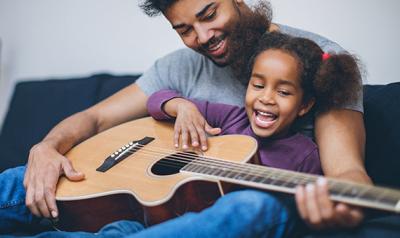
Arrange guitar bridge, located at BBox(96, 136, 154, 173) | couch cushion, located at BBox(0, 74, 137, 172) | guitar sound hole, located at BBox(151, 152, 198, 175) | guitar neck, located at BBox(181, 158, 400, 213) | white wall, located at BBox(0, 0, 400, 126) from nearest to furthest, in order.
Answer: guitar neck, located at BBox(181, 158, 400, 213) < guitar sound hole, located at BBox(151, 152, 198, 175) < guitar bridge, located at BBox(96, 136, 154, 173) < white wall, located at BBox(0, 0, 400, 126) < couch cushion, located at BBox(0, 74, 137, 172)

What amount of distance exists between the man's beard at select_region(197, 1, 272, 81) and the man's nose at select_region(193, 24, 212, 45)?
2 centimetres

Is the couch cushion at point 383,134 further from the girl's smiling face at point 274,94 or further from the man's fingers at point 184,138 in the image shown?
the man's fingers at point 184,138

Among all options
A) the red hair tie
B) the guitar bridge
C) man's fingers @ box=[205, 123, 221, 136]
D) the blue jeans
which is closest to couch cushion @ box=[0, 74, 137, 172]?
the guitar bridge

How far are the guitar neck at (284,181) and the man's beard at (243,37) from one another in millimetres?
402

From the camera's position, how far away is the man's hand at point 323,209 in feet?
2.60

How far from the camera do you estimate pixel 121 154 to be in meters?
1.29

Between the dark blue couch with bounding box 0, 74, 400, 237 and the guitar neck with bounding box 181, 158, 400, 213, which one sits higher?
the guitar neck with bounding box 181, 158, 400, 213

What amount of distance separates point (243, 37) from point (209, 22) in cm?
12

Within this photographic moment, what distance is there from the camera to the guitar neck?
74 cm

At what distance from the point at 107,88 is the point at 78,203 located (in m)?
0.89

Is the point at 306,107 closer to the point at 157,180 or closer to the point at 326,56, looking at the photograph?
the point at 326,56

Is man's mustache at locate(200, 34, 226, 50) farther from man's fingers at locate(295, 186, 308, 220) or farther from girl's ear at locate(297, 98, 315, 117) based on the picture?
man's fingers at locate(295, 186, 308, 220)

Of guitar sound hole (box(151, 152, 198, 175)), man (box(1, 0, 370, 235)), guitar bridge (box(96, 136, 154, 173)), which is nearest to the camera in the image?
man (box(1, 0, 370, 235))

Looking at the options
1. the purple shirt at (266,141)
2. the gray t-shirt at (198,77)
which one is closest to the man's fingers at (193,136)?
the purple shirt at (266,141)
